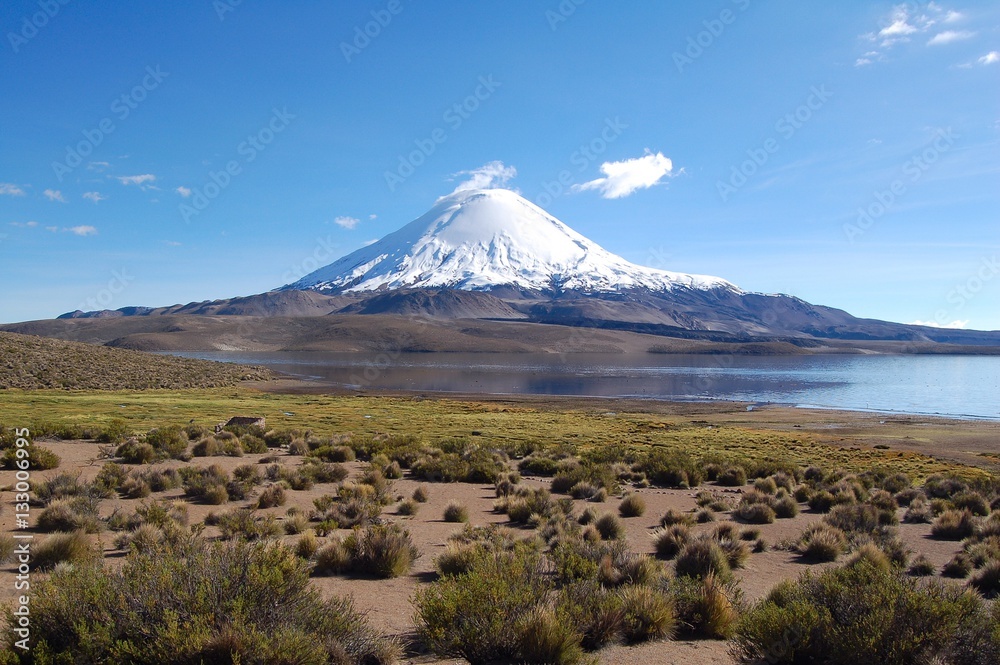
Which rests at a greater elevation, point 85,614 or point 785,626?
point 85,614

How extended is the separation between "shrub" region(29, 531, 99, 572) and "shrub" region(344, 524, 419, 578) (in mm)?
2613

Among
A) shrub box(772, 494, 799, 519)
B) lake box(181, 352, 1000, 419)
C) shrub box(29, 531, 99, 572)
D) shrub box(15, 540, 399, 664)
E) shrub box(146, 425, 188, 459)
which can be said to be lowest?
lake box(181, 352, 1000, 419)

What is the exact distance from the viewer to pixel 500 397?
53.7 meters

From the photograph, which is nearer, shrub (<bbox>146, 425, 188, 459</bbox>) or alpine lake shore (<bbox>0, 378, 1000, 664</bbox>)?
alpine lake shore (<bbox>0, 378, 1000, 664</bbox>)

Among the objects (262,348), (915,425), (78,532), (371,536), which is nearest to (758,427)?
(915,425)

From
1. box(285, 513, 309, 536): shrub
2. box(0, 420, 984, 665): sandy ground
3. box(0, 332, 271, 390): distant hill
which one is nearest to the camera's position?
box(0, 420, 984, 665): sandy ground

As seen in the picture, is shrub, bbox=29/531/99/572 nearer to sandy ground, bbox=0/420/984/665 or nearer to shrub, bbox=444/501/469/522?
sandy ground, bbox=0/420/984/665

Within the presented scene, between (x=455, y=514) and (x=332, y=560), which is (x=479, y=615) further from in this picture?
(x=455, y=514)

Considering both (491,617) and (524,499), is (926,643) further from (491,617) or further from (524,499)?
(524,499)

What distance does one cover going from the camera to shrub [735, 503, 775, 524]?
36.4ft

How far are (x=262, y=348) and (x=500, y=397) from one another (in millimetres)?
112544

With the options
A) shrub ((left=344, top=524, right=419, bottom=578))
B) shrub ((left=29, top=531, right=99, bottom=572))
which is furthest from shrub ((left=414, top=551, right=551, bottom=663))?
shrub ((left=29, top=531, right=99, bottom=572))

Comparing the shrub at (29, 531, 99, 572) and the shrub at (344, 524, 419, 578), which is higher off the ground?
the shrub at (29, 531, 99, 572)

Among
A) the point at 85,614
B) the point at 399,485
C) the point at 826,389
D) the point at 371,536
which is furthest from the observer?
the point at 826,389
